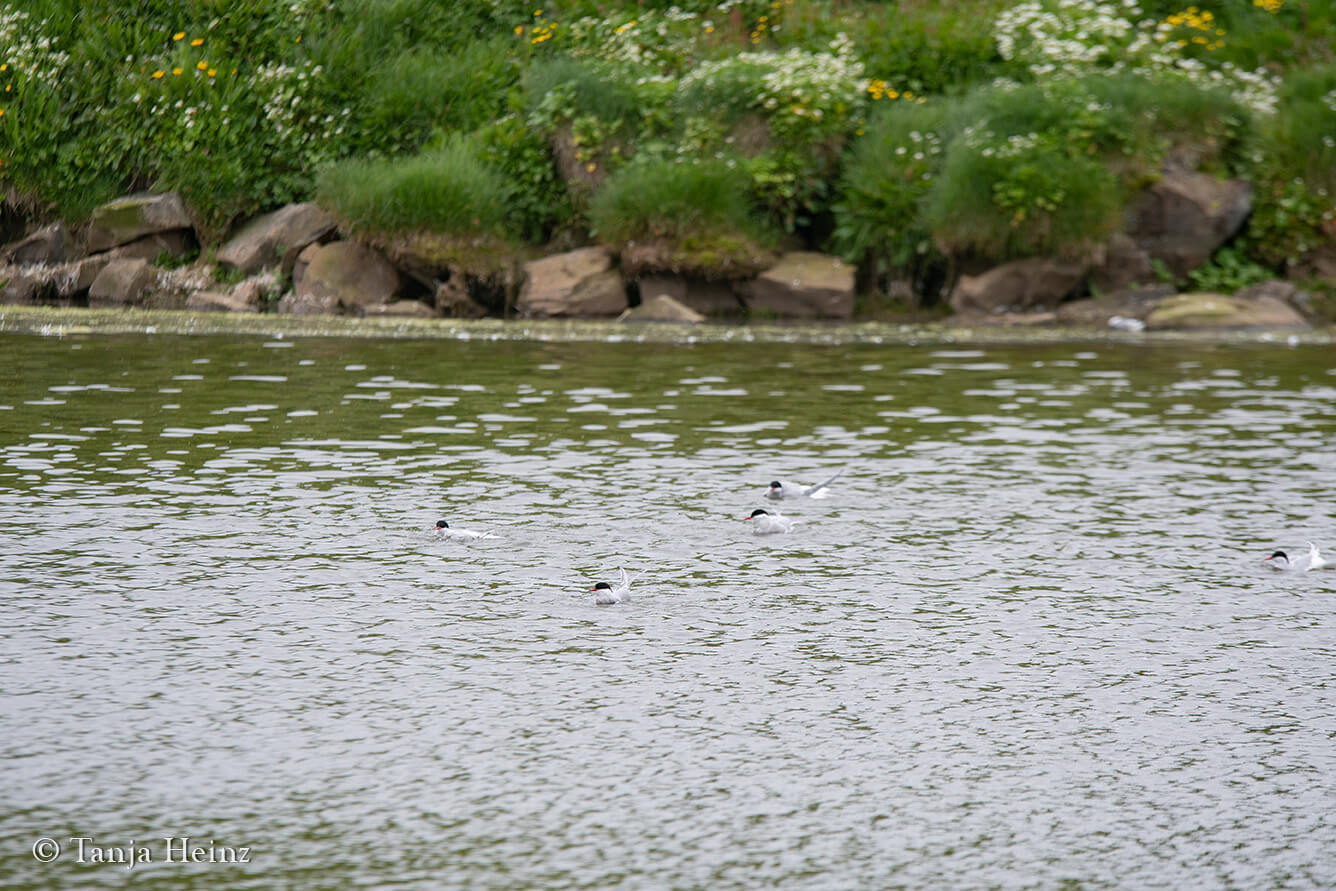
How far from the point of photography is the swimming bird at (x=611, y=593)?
7746mm

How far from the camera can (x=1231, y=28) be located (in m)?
25.2

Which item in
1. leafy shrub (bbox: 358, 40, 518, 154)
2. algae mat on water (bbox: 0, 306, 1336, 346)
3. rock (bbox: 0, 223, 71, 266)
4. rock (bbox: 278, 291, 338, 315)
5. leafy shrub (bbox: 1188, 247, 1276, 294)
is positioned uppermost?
leafy shrub (bbox: 358, 40, 518, 154)

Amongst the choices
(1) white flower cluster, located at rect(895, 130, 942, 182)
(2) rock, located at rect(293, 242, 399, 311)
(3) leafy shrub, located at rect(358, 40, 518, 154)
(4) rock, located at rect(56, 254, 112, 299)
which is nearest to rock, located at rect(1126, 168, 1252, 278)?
(1) white flower cluster, located at rect(895, 130, 942, 182)

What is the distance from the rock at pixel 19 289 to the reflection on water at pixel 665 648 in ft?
30.0

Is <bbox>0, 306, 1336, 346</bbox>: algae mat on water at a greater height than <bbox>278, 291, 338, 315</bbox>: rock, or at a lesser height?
lesser

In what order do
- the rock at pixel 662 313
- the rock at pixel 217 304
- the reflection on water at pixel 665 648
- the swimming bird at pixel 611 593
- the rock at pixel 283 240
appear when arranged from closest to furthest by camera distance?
the reflection on water at pixel 665 648, the swimming bird at pixel 611 593, the rock at pixel 662 313, the rock at pixel 217 304, the rock at pixel 283 240

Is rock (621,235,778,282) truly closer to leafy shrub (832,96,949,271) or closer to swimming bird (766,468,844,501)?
leafy shrub (832,96,949,271)

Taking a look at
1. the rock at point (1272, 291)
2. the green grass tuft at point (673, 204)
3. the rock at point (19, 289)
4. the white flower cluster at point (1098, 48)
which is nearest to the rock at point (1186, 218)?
the rock at point (1272, 291)

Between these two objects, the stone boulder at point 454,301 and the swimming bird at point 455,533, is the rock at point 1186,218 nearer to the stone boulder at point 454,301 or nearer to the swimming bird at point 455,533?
the stone boulder at point 454,301

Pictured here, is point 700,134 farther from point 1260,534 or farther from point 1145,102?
point 1260,534

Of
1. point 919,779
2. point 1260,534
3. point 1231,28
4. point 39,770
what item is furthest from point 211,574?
point 1231,28

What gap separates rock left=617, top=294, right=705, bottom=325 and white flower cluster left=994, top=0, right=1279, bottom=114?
20.4ft

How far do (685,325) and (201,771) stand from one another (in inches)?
578

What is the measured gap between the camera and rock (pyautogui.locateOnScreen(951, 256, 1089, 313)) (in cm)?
2044
